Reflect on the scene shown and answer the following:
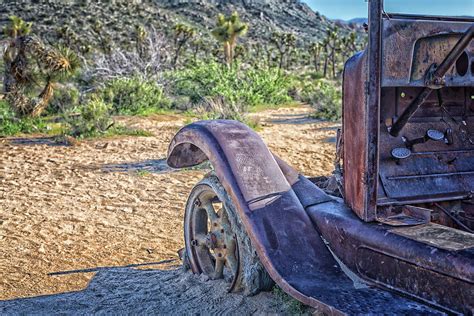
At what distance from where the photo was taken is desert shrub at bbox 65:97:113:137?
1236 cm

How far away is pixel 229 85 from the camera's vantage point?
20328 mm

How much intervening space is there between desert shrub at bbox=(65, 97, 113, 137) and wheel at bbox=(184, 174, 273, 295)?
8.81 m

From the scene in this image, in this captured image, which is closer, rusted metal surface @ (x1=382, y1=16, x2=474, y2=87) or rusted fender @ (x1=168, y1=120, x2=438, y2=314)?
rusted fender @ (x1=168, y1=120, x2=438, y2=314)

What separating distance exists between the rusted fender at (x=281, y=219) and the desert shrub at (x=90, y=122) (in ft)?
29.7

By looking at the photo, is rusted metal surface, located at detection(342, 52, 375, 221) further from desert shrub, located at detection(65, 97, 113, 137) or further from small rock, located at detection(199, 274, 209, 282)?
desert shrub, located at detection(65, 97, 113, 137)

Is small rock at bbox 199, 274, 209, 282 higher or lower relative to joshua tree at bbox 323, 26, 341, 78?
lower

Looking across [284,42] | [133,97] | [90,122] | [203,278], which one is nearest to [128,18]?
[284,42]

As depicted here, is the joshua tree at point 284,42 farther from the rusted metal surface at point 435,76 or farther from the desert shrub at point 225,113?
the rusted metal surface at point 435,76

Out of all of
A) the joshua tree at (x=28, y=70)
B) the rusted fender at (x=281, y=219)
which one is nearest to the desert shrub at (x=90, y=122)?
the joshua tree at (x=28, y=70)

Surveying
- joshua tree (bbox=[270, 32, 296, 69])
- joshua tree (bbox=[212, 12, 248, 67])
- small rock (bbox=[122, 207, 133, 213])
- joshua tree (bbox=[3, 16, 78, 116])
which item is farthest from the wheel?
joshua tree (bbox=[270, 32, 296, 69])

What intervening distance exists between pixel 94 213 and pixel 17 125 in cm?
756

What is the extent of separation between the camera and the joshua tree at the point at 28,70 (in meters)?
14.0

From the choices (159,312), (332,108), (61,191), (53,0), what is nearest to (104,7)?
(53,0)

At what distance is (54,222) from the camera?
6277mm
